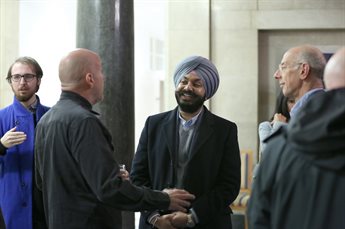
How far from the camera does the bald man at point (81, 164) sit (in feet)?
8.59

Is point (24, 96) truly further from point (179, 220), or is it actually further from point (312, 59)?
point (312, 59)

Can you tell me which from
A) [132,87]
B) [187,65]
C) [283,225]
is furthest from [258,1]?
[283,225]

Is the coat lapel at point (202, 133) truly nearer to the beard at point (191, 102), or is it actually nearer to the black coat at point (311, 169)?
the beard at point (191, 102)

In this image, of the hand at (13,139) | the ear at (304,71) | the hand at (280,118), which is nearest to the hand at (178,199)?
the ear at (304,71)

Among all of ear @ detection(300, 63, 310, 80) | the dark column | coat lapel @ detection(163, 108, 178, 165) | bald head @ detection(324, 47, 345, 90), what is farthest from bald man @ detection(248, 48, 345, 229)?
the dark column

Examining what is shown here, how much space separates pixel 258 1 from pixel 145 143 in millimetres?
3413

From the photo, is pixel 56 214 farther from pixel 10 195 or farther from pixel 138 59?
pixel 138 59

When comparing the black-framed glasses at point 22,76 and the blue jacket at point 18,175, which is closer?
the blue jacket at point 18,175

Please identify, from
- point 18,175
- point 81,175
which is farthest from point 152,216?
point 18,175

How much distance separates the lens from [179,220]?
3129 mm

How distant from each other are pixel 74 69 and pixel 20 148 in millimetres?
1111

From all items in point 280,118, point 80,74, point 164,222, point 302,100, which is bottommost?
point 164,222

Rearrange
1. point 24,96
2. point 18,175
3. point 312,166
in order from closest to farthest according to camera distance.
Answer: point 312,166
point 18,175
point 24,96

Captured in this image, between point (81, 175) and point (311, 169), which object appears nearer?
point (311, 169)
